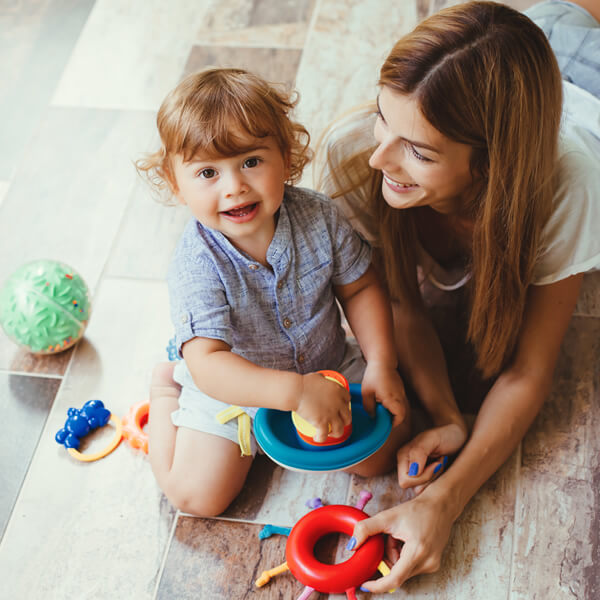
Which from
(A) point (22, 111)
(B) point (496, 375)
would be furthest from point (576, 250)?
(A) point (22, 111)

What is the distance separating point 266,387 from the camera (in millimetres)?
1062

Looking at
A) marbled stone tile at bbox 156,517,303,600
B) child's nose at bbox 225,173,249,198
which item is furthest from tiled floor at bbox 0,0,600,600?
child's nose at bbox 225,173,249,198

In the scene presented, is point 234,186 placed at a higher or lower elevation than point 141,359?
higher

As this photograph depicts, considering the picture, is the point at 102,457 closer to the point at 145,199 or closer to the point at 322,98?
the point at 145,199

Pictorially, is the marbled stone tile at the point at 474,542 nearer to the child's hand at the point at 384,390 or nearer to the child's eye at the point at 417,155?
the child's hand at the point at 384,390

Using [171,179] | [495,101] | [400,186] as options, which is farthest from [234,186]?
[495,101]

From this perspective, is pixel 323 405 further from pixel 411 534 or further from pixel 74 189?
pixel 74 189

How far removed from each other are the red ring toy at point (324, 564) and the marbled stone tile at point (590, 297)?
2.06ft

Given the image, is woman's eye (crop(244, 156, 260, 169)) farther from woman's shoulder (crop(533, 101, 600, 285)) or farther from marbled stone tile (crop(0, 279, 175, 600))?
marbled stone tile (crop(0, 279, 175, 600))

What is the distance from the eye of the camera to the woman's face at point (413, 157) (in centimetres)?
101

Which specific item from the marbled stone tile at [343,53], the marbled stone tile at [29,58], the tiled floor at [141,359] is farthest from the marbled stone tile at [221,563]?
the marbled stone tile at [29,58]

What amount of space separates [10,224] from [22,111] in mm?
400

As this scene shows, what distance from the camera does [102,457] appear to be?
136 centimetres

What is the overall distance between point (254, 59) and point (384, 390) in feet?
3.79
